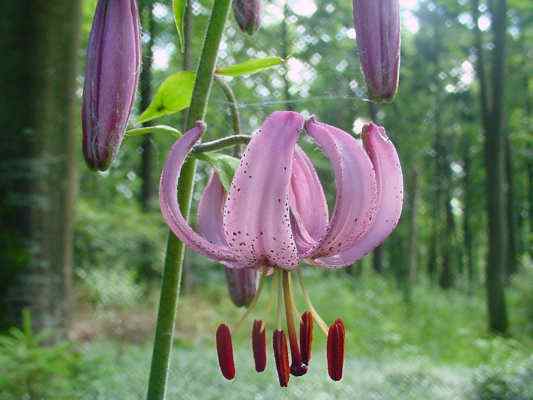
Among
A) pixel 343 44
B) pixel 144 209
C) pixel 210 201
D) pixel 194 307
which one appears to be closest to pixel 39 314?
pixel 210 201

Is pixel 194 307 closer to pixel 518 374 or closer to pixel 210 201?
pixel 518 374

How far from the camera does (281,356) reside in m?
0.65

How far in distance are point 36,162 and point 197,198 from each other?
286 centimetres

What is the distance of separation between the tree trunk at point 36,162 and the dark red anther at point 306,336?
68.3 inches

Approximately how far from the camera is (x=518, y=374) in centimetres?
294

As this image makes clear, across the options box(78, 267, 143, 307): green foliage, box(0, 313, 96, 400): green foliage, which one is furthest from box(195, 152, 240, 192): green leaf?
box(78, 267, 143, 307): green foliage

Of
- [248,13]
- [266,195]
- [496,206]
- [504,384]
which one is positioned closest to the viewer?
[266,195]

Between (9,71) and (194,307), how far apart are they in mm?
3896

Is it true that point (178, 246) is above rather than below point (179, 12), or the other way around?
below

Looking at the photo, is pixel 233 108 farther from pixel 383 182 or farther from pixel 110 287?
pixel 110 287

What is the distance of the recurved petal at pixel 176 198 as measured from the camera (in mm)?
587

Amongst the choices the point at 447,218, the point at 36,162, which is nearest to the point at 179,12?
the point at 36,162

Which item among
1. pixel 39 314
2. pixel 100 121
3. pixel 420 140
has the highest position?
pixel 420 140

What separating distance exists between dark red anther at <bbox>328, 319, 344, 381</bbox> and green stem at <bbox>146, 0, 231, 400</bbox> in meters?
0.14
